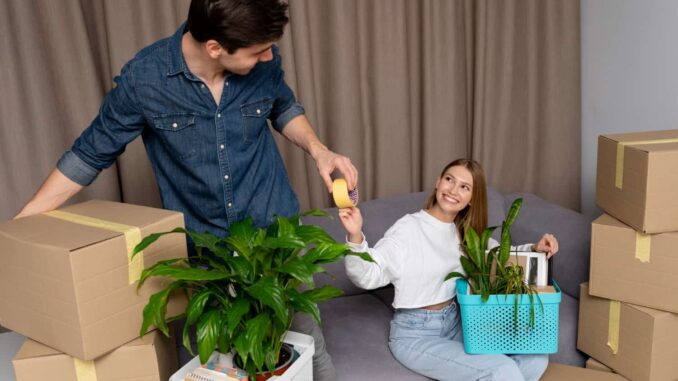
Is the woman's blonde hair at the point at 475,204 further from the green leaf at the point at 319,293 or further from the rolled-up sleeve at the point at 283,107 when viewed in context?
the green leaf at the point at 319,293

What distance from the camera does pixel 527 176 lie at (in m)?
2.94

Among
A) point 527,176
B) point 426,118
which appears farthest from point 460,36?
point 527,176

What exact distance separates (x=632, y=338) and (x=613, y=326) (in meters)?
0.07

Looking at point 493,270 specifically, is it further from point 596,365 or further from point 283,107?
point 283,107

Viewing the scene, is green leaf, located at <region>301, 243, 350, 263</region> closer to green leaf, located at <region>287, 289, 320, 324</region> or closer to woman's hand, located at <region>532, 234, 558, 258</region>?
green leaf, located at <region>287, 289, 320, 324</region>

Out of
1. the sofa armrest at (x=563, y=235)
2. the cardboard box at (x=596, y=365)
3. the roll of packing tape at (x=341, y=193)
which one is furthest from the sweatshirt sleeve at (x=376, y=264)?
the cardboard box at (x=596, y=365)

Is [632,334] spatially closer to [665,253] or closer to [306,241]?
[665,253]

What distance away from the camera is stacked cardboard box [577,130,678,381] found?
168 centimetres

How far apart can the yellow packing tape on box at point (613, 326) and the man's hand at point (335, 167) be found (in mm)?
929

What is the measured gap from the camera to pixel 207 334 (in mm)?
1268

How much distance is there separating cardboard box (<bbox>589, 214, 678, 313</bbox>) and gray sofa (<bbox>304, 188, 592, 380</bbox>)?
0.25 metres

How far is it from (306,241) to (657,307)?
3.62ft

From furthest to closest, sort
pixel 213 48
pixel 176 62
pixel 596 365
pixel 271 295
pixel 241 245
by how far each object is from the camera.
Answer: pixel 596 365, pixel 176 62, pixel 213 48, pixel 241 245, pixel 271 295

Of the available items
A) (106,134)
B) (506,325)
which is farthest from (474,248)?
(106,134)
